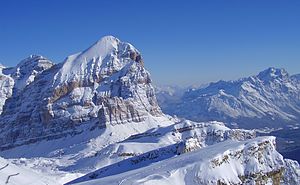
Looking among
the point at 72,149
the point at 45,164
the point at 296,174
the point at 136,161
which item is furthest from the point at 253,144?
the point at 72,149

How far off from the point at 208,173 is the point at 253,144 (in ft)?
33.6

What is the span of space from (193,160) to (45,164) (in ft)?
366

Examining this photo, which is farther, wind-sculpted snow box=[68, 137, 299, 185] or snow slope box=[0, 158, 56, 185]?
wind-sculpted snow box=[68, 137, 299, 185]

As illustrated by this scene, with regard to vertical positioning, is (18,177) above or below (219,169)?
below

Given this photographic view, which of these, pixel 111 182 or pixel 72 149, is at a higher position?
pixel 72 149

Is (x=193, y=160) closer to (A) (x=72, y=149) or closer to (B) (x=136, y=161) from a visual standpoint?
(B) (x=136, y=161)

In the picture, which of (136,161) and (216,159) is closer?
(216,159)

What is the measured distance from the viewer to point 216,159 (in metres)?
54.8

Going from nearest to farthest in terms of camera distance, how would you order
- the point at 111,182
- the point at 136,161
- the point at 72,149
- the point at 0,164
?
the point at 0,164, the point at 111,182, the point at 136,161, the point at 72,149

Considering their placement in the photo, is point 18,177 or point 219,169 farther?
point 219,169

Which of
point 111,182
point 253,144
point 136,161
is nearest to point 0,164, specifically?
point 111,182

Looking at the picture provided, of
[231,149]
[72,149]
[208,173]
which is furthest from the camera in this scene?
[72,149]

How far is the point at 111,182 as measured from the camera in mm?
48375

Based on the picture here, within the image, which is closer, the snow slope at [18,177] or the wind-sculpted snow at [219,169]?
the snow slope at [18,177]
